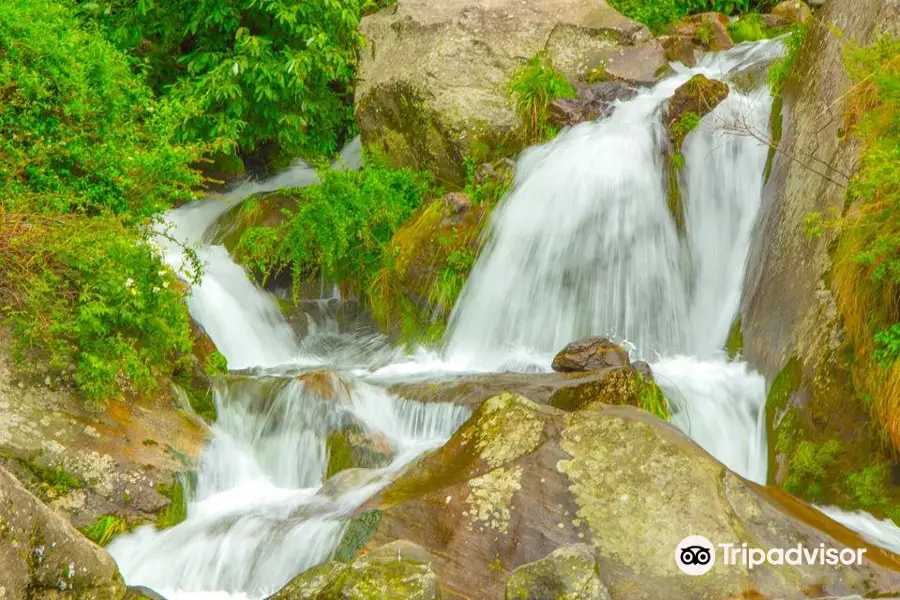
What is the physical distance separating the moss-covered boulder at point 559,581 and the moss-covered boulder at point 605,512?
534mm

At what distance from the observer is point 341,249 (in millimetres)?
10141

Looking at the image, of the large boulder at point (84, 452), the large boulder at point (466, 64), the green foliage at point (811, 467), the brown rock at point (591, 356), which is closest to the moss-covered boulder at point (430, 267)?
the large boulder at point (466, 64)

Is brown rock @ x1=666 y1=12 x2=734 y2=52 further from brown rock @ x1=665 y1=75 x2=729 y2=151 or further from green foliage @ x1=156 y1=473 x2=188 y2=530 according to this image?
green foliage @ x1=156 y1=473 x2=188 y2=530

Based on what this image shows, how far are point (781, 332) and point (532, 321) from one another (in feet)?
8.06

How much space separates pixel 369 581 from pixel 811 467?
3339 millimetres

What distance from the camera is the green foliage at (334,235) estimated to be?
1027 centimetres

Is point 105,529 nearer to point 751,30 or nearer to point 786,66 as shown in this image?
point 786,66

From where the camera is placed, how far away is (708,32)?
12.6 m

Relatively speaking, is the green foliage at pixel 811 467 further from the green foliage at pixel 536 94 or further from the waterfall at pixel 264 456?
the green foliage at pixel 536 94

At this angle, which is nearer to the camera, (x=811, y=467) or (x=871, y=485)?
(x=871, y=485)

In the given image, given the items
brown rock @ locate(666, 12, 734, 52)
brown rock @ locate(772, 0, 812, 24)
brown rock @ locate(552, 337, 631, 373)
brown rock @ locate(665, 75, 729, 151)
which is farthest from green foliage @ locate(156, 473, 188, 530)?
brown rock @ locate(772, 0, 812, 24)

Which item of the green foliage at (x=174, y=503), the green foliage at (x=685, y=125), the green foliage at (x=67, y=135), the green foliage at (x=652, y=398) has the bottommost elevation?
the green foliage at (x=174, y=503)

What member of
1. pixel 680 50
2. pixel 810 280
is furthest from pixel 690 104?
pixel 810 280

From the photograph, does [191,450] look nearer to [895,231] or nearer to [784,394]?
[784,394]
